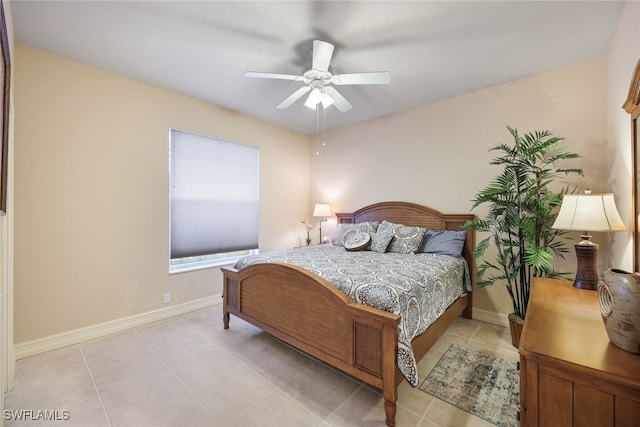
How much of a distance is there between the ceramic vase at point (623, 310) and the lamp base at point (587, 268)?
1018 mm

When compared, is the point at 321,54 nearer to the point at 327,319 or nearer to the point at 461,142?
the point at 327,319

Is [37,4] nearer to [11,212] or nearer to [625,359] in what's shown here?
[11,212]

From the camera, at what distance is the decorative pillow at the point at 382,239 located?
10.6 feet

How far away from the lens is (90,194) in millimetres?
2621

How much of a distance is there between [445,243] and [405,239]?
45cm

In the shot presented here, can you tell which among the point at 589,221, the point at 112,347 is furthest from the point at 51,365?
the point at 589,221

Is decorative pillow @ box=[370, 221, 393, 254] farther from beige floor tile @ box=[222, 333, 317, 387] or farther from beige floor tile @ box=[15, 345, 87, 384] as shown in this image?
beige floor tile @ box=[15, 345, 87, 384]

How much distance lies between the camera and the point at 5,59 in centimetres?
130

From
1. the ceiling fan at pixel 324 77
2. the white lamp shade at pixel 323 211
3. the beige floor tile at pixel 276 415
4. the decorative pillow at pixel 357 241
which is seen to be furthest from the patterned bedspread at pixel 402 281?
the ceiling fan at pixel 324 77

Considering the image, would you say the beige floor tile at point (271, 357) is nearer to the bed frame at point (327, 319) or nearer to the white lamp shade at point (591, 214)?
the bed frame at point (327, 319)

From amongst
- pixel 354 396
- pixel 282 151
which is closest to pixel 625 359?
pixel 354 396

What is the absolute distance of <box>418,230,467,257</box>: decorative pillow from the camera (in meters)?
2.96

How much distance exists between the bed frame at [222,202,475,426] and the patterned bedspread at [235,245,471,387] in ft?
0.23

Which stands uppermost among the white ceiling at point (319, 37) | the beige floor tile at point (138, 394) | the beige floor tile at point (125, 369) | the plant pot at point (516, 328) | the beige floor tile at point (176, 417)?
the white ceiling at point (319, 37)
